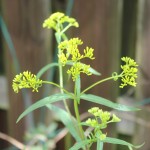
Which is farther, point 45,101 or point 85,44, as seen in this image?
point 85,44

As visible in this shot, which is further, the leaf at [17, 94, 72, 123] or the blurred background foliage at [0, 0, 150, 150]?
the blurred background foliage at [0, 0, 150, 150]

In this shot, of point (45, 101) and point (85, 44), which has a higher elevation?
point (85, 44)

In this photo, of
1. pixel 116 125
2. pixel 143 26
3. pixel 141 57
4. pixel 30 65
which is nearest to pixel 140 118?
pixel 116 125

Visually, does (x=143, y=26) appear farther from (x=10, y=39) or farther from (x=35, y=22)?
(x=10, y=39)

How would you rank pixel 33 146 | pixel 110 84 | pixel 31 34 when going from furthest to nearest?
pixel 31 34
pixel 110 84
pixel 33 146

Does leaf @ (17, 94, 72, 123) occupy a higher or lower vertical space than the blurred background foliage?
lower

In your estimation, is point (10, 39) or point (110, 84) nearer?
point (110, 84)

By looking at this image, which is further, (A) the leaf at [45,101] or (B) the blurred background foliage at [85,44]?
(B) the blurred background foliage at [85,44]

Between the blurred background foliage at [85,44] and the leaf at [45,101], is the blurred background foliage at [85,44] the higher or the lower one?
the higher one
